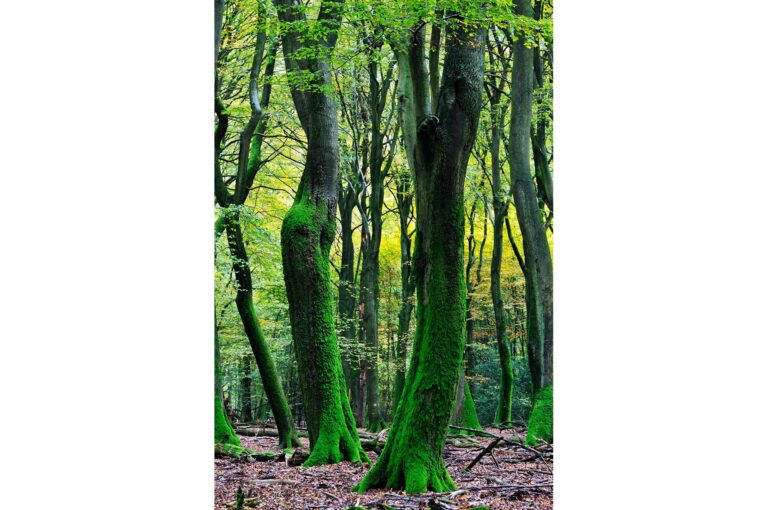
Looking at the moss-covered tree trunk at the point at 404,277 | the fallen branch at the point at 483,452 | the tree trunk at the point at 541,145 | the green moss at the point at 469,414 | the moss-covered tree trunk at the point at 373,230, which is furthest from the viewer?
the moss-covered tree trunk at the point at 404,277

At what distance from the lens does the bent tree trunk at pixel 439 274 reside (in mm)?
4367

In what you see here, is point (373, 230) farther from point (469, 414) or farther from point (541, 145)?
point (541, 145)

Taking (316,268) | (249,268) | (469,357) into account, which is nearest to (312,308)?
(316,268)

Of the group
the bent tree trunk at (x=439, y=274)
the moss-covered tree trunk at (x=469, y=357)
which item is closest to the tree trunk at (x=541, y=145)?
the moss-covered tree trunk at (x=469, y=357)

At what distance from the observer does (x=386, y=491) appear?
14.3 ft

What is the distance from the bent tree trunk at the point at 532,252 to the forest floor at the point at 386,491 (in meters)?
0.82

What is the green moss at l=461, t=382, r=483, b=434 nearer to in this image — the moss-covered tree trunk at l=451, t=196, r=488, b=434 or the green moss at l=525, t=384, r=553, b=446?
the moss-covered tree trunk at l=451, t=196, r=488, b=434

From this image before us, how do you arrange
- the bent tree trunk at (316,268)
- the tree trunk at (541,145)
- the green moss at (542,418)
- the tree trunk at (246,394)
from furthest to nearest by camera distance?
the tree trunk at (246,394)
the tree trunk at (541,145)
the green moss at (542,418)
the bent tree trunk at (316,268)

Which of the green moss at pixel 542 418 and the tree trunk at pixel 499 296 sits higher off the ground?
the tree trunk at pixel 499 296
